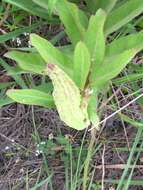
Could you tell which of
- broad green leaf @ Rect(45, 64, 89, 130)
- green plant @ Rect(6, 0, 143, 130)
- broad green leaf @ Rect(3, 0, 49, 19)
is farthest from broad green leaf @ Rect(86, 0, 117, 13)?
broad green leaf @ Rect(45, 64, 89, 130)

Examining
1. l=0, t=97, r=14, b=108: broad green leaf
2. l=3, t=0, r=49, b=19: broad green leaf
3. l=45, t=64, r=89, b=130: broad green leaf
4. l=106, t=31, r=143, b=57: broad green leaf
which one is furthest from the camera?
l=0, t=97, r=14, b=108: broad green leaf

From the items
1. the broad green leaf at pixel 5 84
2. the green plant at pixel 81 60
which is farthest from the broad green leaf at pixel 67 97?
the broad green leaf at pixel 5 84

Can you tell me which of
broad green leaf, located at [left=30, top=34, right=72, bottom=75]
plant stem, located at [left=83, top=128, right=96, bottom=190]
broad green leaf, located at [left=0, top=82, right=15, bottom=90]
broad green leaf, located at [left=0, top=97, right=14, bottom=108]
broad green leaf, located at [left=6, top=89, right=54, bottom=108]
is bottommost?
plant stem, located at [left=83, top=128, right=96, bottom=190]

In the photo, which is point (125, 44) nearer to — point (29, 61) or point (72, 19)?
point (72, 19)

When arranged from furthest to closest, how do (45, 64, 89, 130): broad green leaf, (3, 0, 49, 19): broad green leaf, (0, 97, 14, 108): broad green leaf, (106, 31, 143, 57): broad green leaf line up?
1. (0, 97, 14, 108): broad green leaf
2. (3, 0, 49, 19): broad green leaf
3. (106, 31, 143, 57): broad green leaf
4. (45, 64, 89, 130): broad green leaf

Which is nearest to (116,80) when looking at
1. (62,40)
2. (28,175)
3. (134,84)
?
(134,84)

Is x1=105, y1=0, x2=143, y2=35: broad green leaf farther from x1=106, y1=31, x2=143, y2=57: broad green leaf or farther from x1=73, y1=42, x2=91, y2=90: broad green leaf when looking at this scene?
x1=73, y1=42, x2=91, y2=90: broad green leaf

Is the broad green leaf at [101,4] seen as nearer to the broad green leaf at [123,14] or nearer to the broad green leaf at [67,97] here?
the broad green leaf at [123,14]

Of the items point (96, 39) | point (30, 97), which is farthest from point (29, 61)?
point (96, 39)

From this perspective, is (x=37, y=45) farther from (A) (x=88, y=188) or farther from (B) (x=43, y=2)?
(A) (x=88, y=188)
